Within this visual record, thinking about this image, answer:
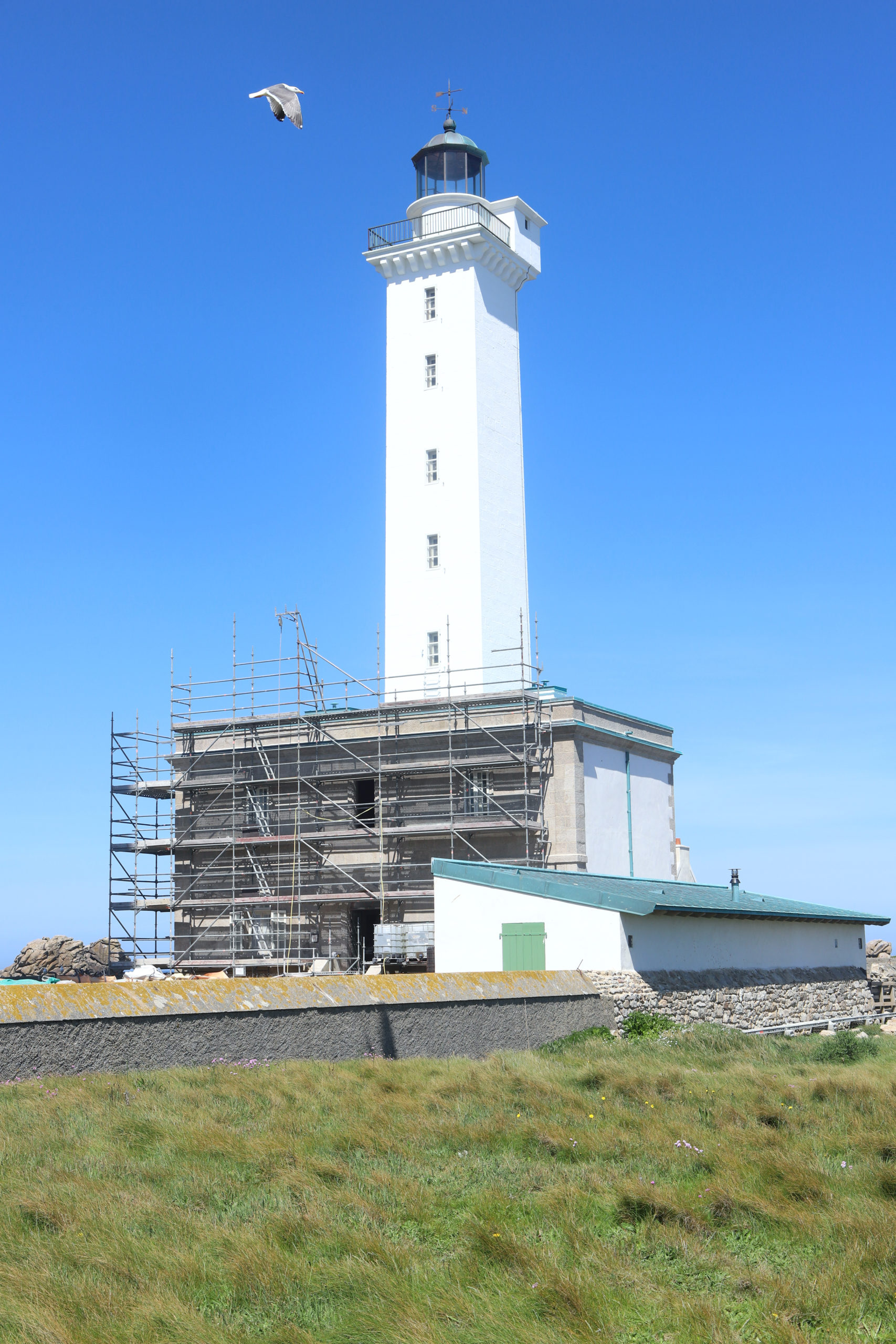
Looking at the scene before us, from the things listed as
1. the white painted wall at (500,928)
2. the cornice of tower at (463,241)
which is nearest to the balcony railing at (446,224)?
the cornice of tower at (463,241)

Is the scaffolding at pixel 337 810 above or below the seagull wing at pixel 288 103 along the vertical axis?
below

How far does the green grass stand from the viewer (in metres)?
6.12

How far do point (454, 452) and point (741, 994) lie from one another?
17982mm


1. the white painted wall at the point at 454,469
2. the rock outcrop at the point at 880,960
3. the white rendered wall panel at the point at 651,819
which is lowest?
the rock outcrop at the point at 880,960

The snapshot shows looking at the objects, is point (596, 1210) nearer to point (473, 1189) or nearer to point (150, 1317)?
point (473, 1189)

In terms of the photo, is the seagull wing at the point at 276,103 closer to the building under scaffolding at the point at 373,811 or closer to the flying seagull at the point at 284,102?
the flying seagull at the point at 284,102

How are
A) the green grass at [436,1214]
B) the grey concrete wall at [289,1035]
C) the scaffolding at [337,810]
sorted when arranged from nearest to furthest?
the green grass at [436,1214], the grey concrete wall at [289,1035], the scaffolding at [337,810]

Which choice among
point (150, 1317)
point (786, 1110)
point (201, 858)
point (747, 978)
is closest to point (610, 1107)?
point (786, 1110)

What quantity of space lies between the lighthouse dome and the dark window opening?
19640 mm

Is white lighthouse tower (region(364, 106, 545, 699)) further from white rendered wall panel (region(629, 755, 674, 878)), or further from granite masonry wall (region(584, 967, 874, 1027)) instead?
granite masonry wall (region(584, 967, 874, 1027))

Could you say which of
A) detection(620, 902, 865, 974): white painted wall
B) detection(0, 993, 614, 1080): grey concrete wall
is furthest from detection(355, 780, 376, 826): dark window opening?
detection(0, 993, 614, 1080): grey concrete wall

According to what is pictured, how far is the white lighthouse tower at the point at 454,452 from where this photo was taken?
35.5 metres

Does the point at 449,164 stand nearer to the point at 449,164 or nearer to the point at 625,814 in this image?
the point at 449,164

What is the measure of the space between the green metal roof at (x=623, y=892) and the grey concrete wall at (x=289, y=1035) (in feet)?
10.2
